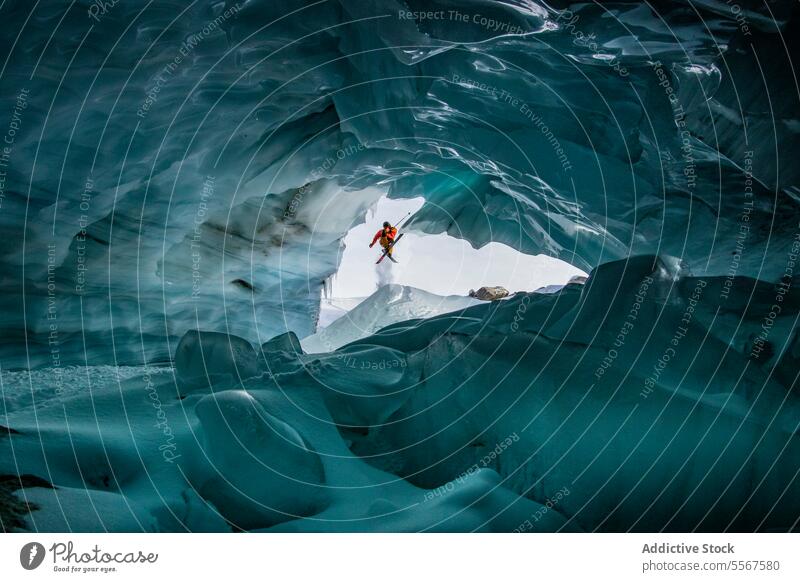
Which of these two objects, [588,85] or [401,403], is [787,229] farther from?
[401,403]

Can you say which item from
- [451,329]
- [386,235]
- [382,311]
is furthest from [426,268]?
[451,329]

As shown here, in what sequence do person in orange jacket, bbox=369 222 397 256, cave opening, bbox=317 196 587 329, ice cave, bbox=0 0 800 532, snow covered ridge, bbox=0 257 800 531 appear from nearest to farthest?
ice cave, bbox=0 0 800 532 → snow covered ridge, bbox=0 257 800 531 → person in orange jacket, bbox=369 222 397 256 → cave opening, bbox=317 196 587 329

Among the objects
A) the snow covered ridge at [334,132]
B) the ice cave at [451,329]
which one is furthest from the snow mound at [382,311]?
the ice cave at [451,329]
